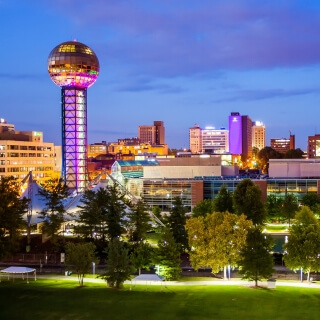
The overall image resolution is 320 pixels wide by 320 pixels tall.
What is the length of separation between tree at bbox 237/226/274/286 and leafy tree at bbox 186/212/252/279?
0.71m

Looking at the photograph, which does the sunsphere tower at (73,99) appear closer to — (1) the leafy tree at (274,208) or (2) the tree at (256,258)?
(1) the leafy tree at (274,208)

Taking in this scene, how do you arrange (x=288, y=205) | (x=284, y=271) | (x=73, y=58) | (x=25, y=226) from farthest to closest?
(x=73, y=58), (x=288, y=205), (x=25, y=226), (x=284, y=271)

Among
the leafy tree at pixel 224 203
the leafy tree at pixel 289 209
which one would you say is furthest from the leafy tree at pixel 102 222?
the leafy tree at pixel 289 209

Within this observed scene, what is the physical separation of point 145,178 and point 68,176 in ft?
103

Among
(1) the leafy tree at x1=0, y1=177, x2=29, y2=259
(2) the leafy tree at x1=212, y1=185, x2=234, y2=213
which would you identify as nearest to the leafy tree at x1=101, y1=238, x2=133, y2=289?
(1) the leafy tree at x1=0, y1=177, x2=29, y2=259

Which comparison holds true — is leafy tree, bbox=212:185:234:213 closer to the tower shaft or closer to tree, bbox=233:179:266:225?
tree, bbox=233:179:266:225

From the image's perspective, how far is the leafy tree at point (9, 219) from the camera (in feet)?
197

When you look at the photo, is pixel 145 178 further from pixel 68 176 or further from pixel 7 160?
pixel 7 160

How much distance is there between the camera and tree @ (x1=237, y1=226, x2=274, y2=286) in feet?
169

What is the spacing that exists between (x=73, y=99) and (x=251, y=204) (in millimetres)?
65697

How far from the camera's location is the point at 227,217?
180ft

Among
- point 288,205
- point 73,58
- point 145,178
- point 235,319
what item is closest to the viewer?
point 235,319

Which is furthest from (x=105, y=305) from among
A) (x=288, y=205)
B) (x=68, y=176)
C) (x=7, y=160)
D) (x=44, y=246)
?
(x=7, y=160)

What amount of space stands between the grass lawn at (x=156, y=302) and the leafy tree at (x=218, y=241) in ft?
11.7
